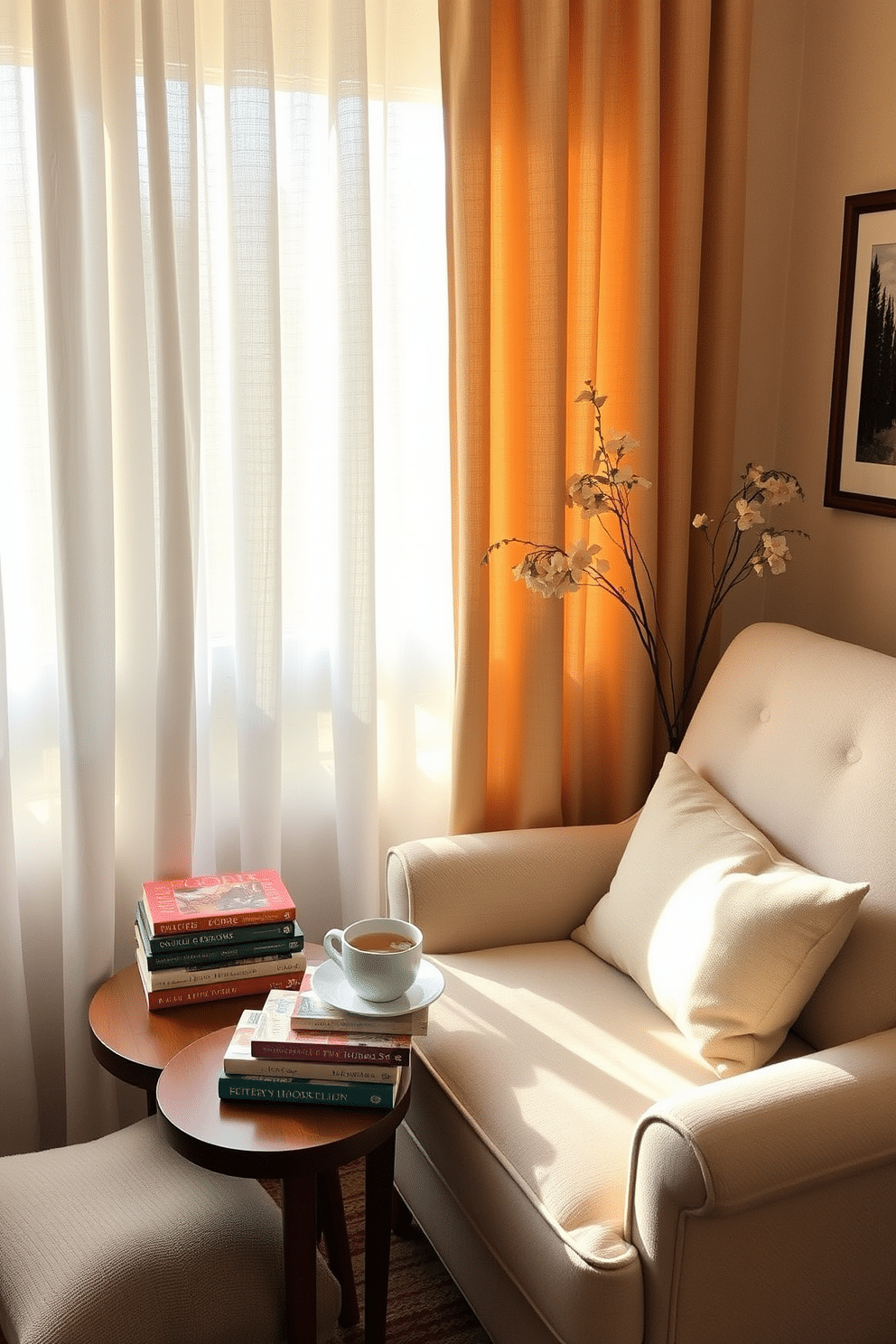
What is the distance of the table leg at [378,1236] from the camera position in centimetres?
168

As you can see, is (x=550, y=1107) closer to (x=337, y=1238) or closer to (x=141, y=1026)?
(x=337, y=1238)

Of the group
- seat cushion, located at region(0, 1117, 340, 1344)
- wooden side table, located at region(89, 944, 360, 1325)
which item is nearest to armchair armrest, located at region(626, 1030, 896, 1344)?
seat cushion, located at region(0, 1117, 340, 1344)

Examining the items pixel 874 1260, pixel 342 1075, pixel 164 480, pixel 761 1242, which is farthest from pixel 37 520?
pixel 874 1260

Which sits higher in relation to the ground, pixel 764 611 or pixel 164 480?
pixel 164 480

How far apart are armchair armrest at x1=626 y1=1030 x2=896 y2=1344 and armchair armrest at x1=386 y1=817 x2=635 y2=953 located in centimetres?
69

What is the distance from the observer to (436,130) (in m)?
2.26

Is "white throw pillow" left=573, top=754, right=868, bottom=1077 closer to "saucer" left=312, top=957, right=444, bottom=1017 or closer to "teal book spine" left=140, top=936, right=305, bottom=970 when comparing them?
"saucer" left=312, top=957, right=444, bottom=1017

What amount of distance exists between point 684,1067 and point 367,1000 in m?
0.49

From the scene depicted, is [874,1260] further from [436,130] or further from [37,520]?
[436,130]

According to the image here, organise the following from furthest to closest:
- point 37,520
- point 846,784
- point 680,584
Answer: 1. point 680,584
2. point 37,520
3. point 846,784

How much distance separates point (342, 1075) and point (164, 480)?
105 cm

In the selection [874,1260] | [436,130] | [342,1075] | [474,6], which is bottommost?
[874,1260]

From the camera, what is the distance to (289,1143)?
1.47 meters

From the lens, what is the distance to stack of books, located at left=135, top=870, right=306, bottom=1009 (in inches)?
73.7
